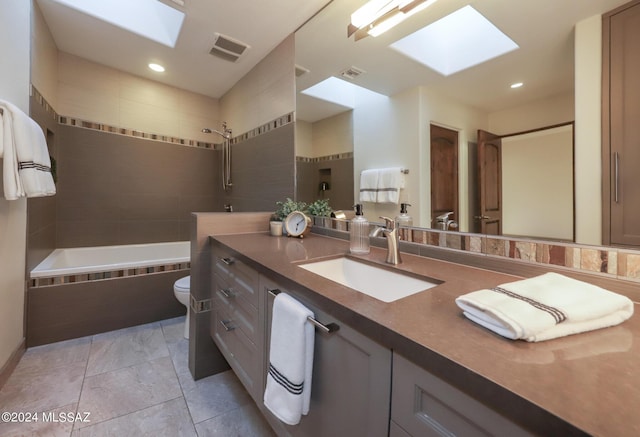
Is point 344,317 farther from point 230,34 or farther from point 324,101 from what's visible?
point 230,34

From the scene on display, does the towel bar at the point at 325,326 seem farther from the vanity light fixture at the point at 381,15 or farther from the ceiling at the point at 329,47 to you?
the vanity light fixture at the point at 381,15

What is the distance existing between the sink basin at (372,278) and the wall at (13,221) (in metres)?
1.88

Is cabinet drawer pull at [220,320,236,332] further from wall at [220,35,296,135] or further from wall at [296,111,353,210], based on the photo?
wall at [220,35,296,135]

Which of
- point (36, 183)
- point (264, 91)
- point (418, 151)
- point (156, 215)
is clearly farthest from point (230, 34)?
point (156, 215)

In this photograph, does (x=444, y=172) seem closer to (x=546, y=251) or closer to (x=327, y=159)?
(x=546, y=251)

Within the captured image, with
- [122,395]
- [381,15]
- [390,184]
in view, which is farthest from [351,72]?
[122,395]

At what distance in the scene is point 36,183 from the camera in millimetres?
1526

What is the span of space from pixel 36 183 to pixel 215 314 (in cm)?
125

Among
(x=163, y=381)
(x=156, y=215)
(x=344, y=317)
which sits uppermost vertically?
(x=156, y=215)

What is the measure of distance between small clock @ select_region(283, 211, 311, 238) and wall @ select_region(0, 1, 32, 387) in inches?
63.9

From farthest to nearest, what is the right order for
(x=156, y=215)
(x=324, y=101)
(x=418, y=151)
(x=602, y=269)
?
(x=156, y=215)
(x=324, y=101)
(x=418, y=151)
(x=602, y=269)

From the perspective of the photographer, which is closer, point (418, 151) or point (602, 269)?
point (602, 269)

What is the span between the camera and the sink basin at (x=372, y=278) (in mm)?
948

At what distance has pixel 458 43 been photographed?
1.10 m
